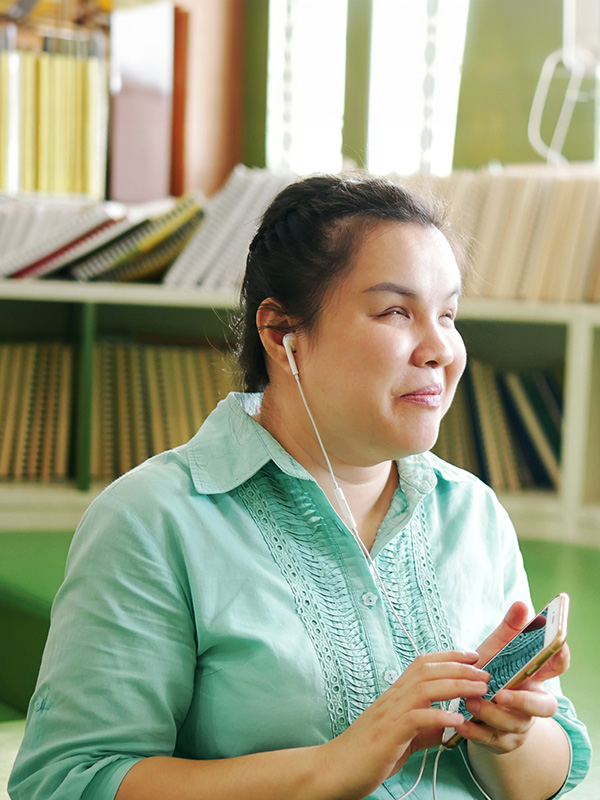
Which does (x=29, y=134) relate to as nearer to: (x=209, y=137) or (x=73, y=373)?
(x=209, y=137)

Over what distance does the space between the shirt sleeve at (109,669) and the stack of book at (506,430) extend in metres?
1.74

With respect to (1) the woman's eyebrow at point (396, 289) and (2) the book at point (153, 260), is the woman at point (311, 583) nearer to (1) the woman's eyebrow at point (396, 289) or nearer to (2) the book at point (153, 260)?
(1) the woman's eyebrow at point (396, 289)

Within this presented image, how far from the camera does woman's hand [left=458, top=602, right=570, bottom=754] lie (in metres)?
0.90

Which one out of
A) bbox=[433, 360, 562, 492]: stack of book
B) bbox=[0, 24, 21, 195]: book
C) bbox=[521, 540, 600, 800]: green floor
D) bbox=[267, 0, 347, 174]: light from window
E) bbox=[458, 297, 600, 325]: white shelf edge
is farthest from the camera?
bbox=[267, 0, 347, 174]: light from window

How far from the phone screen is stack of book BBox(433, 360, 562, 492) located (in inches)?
67.5

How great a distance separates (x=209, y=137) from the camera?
408 centimetres

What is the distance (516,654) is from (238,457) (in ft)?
1.15

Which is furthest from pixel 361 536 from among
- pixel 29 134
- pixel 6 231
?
pixel 29 134

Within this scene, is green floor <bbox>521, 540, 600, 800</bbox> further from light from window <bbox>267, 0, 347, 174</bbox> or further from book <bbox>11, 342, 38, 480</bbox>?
light from window <bbox>267, 0, 347, 174</bbox>

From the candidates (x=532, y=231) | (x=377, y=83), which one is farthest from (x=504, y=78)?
(x=532, y=231)

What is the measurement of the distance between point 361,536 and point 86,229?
1669 mm

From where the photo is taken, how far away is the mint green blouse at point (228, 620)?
94 cm

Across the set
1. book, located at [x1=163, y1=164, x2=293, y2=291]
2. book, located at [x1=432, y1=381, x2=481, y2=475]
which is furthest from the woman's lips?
book, located at [x1=432, y1=381, x2=481, y2=475]

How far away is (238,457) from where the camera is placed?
42.9 inches
